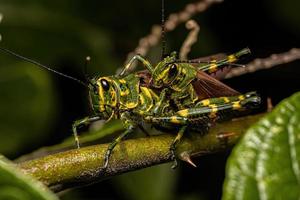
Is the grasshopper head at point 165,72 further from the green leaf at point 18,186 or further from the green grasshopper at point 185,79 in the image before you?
the green leaf at point 18,186

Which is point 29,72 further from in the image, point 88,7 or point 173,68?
point 173,68

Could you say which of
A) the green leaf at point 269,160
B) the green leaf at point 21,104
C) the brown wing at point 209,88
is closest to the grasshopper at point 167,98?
the brown wing at point 209,88

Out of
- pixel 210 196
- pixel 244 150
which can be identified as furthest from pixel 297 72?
pixel 244 150

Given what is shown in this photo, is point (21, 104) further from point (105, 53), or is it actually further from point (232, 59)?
point (232, 59)

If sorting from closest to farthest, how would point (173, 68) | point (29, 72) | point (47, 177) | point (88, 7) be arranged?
1. point (47, 177)
2. point (173, 68)
3. point (29, 72)
4. point (88, 7)

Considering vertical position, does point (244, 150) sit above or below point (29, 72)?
below

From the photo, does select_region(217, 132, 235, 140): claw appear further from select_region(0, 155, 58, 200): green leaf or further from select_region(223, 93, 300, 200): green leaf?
select_region(0, 155, 58, 200): green leaf
